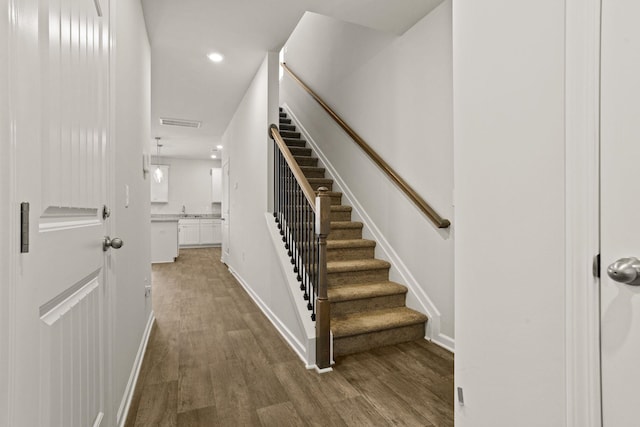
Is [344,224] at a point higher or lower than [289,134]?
lower

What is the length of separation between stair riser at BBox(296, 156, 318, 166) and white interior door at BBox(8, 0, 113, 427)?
297 centimetres

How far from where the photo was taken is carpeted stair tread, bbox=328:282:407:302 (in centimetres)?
250

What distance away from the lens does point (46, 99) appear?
729 millimetres

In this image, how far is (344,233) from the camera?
3.28 m

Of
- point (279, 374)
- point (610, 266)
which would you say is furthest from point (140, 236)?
point (610, 266)

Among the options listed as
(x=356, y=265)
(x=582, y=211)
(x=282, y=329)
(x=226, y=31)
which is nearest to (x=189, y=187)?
(x=226, y=31)

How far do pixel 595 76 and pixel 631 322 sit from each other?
570 millimetres

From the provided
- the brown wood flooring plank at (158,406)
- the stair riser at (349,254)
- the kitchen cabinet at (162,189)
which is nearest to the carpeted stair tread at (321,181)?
the stair riser at (349,254)

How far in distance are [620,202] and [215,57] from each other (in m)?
3.49

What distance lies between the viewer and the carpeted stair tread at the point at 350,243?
2.94 metres

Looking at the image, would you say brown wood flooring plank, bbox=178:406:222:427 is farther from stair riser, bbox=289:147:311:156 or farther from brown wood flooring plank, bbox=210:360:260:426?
stair riser, bbox=289:147:311:156

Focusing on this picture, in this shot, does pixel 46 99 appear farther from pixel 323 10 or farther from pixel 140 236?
pixel 323 10

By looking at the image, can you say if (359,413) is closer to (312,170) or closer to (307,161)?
(312,170)

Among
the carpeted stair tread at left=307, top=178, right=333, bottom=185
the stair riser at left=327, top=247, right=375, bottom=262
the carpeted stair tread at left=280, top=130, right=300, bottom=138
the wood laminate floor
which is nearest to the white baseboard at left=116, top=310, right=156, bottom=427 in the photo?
the wood laminate floor
